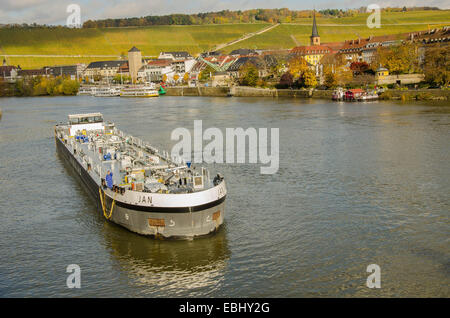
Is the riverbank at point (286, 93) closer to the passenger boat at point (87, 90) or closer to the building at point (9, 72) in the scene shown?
the passenger boat at point (87, 90)

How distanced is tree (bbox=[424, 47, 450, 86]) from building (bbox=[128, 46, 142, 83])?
277 ft

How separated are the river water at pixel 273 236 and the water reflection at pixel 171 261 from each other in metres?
0.03

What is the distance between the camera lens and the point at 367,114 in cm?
4069

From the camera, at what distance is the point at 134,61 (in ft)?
415

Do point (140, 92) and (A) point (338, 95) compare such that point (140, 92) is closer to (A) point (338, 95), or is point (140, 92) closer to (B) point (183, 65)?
(B) point (183, 65)

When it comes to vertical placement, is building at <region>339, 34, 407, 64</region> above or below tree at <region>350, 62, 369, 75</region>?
above

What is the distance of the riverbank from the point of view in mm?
50438

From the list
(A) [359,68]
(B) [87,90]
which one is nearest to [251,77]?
(A) [359,68]

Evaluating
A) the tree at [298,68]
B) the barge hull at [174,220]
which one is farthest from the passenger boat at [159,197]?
the tree at [298,68]

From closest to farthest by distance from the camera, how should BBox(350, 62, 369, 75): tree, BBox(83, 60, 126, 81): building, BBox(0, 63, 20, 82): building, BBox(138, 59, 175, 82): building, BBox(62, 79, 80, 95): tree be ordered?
BBox(350, 62, 369, 75): tree
BBox(62, 79, 80, 95): tree
BBox(138, 59, 175, 82): building
BBox(0, 63, 20, 82): building
BBox(83, 60, 126, 81): building

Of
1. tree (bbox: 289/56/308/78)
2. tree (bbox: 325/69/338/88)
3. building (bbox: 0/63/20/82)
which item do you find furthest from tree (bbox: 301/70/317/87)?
building (bbox: 0/63/20/82)

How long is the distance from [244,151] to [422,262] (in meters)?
15.6

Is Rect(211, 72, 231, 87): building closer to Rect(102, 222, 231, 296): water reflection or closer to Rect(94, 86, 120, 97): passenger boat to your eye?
Rect(94, 86, 120, 97): passenger boat

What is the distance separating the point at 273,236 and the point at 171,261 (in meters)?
3.01
